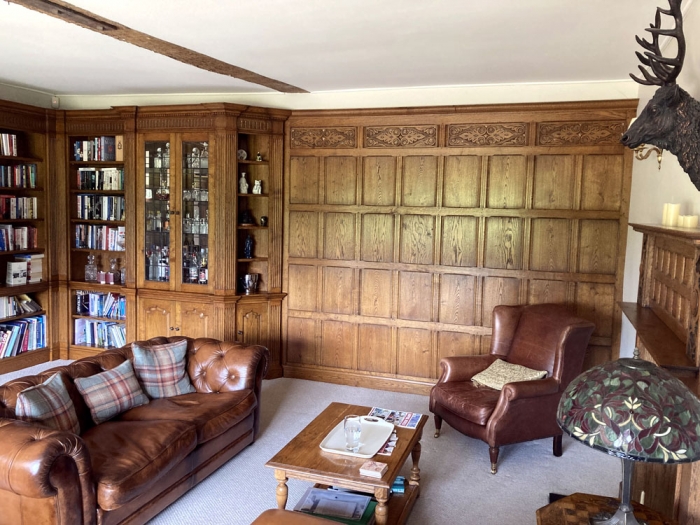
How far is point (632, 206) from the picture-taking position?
14.1 ft

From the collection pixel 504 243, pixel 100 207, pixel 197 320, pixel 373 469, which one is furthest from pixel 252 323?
pixel 373 469

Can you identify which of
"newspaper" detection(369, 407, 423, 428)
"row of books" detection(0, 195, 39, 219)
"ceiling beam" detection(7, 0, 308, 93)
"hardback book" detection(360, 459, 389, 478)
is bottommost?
"newspaper" detection(369, 407, 423, 428)

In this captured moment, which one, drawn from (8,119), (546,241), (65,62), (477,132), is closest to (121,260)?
(8,119)

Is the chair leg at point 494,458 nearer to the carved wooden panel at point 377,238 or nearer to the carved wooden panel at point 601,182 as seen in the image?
the carved wooden panel at point 377,238

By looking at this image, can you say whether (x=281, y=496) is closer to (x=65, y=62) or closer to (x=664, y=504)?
(x=664, y=504)

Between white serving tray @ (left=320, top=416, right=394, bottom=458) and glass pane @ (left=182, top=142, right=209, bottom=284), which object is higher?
glass pane @ (left=182, top=142, right=209, bottom=284)

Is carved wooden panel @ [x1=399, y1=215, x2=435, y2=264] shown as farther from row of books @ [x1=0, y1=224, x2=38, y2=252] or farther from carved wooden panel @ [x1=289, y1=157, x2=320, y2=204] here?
row of books @ [x1=0, y1=224, x2=38, y2=252]

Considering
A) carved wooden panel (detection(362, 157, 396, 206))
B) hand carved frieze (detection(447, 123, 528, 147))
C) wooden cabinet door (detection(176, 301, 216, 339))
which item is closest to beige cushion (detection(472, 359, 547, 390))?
carved wooden panel (detection(362, 157, 396, 206))

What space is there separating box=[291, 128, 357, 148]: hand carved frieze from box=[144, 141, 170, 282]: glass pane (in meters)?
1.24

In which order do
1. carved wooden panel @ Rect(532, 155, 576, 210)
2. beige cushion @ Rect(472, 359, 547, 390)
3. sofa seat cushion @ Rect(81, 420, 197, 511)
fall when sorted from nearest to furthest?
sofa seat cushion @ Rect(81, 420, 197, 511), beige cushion @ Rect(472, 359, 547, 390), carved wooden panel @ Rect(532, 155, 576, 210)

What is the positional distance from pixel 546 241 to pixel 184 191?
10.7ft

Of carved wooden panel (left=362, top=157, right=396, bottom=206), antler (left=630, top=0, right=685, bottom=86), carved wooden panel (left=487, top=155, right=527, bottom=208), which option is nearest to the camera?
antler (left=630, top=0, right=685, bottom=86)

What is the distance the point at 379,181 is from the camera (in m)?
5.02

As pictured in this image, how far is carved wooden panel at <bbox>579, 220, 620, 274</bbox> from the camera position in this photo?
4.48 meters
